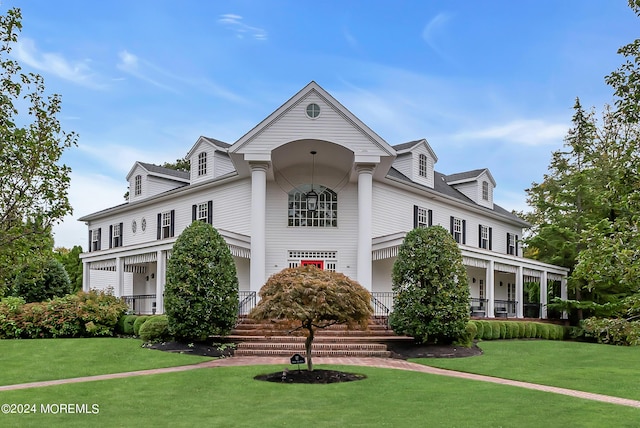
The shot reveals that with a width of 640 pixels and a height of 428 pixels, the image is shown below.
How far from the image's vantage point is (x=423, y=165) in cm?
3011

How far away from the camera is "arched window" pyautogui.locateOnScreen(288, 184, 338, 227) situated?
Answer: 2564 cm

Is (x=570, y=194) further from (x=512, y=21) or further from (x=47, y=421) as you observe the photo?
(x=47, y=421)

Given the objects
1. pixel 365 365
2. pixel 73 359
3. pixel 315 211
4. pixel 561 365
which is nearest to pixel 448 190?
pixel 315 211

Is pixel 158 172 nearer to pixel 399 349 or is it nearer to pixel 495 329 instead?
pixel 399 349

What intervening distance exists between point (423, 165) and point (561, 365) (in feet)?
48.2

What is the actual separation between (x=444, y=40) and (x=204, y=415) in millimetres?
9699

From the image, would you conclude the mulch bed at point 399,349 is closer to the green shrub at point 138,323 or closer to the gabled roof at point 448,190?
the green shrub at point 138,323

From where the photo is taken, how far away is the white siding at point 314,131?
23281 mm

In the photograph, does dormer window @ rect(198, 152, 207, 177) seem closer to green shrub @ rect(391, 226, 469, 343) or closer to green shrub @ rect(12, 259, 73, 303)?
green shrub @ rect(12, 259, 73, 303)

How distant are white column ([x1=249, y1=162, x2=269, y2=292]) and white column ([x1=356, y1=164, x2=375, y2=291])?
3735mm

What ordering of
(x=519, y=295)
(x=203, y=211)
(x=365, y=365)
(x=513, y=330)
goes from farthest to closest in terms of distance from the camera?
(x=519, y=295) → (x=203, y=211) → (x=513, y=330) → (x=365, y=365)

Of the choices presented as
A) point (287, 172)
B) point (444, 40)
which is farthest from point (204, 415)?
point (287, 172)

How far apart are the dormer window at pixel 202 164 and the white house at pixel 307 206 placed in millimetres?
47

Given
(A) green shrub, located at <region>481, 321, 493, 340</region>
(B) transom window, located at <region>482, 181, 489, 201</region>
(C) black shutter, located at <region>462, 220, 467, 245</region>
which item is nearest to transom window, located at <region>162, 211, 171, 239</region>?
(C) black shutter, located at <region>462, 220, 467, 245</region>
